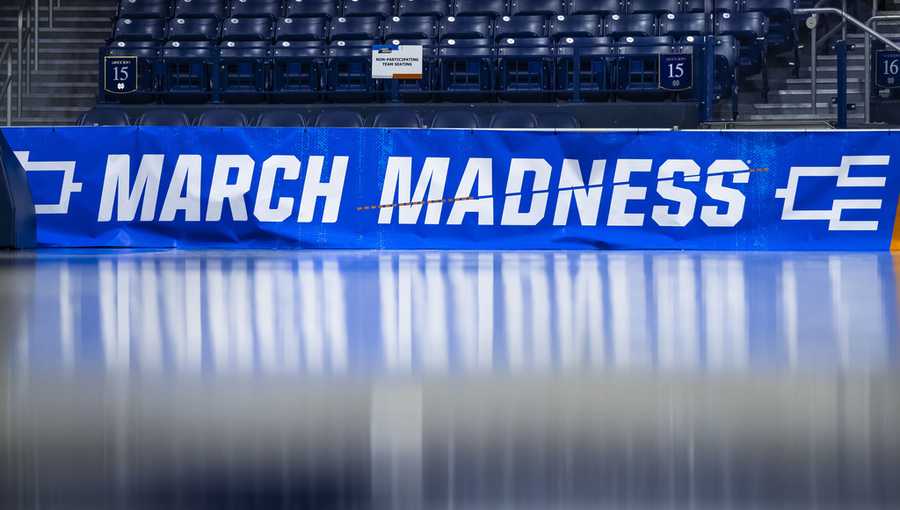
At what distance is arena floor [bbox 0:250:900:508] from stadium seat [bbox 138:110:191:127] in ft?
33.4

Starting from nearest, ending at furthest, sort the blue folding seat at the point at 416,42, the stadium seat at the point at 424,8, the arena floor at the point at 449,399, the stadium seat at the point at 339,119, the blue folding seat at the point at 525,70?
the arena floor at the point at 449,399
the stadium seat at the point at 339,119
the blue folding seat at the point at 525,70
the blue folding seat at the point at 416,42
the stadium seat at the point at 424,8

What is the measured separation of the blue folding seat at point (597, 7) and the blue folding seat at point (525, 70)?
5.88ft

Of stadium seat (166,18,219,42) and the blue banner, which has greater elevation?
stadium seat (166,18,219,42)

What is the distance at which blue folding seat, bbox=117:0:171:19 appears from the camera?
21969mm

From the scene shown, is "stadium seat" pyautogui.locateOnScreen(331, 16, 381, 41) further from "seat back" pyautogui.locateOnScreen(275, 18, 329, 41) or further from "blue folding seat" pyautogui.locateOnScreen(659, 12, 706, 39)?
"blue folding seat" pyautogui.locateOnScreen(659, 12, 706, 39)

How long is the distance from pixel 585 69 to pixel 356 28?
152 inches

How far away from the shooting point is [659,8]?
20.9 metres

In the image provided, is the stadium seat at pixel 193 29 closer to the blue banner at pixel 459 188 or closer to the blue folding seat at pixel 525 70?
the blue folding seat at pixel 525 70

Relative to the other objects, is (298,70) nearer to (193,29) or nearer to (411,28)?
(411,28)

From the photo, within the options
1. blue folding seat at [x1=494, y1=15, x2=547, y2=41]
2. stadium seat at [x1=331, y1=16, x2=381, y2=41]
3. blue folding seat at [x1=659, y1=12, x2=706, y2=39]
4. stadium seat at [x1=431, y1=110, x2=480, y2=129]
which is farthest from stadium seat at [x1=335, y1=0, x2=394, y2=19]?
blue folding seat at [x1=659, y1=12, x2=706, y2=39]

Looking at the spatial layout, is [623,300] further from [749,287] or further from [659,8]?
[659,8]

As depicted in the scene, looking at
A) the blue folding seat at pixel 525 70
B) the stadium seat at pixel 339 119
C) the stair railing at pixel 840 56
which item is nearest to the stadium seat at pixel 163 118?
the stadium seat at pixel 339 119

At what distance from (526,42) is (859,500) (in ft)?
56.2

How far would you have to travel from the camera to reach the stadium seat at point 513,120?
18.4 meters
